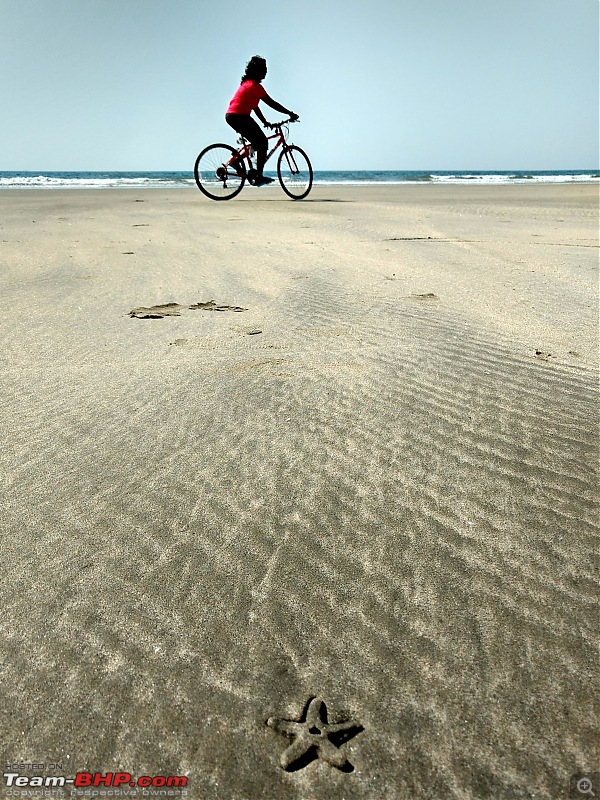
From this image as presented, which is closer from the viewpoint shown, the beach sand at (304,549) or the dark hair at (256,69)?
the beach sand at (304,549)

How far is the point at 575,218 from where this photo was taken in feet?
25.1

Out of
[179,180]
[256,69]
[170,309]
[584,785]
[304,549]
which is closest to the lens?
[584,785]

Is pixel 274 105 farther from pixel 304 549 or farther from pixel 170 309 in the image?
pixel 304 549

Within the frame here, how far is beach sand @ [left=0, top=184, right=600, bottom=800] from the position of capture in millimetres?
941

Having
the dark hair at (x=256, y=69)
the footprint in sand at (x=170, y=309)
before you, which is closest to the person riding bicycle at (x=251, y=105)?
the dark hair at (x=256, y=69)

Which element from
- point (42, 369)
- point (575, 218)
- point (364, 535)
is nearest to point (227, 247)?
point (42, 369)

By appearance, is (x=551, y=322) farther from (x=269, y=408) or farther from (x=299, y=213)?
(x=299, y=213)

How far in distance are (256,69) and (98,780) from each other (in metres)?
8.51

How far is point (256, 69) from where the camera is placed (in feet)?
25.5

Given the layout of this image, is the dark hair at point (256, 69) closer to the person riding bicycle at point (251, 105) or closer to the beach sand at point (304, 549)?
the person riding bicycle at point (251, 105)

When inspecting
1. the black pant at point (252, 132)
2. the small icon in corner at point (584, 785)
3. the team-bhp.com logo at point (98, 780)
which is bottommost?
the small icon in corner at point (584, 785)

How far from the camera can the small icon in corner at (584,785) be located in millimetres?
859

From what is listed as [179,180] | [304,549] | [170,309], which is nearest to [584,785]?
[304,549]

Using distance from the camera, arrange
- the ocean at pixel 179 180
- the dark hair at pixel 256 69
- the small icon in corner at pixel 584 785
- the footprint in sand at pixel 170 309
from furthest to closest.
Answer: the ocean at pixel 179 180 → the dark hair at pixel 256 69 → the footprint in sand at pixel 170 309 → the small icon in corner at pixel 584 785
